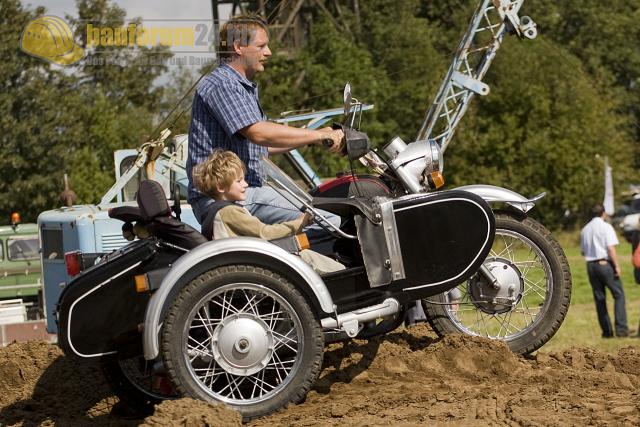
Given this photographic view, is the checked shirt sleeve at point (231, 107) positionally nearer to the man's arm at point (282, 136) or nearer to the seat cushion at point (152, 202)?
the man's arm at point (282, 136)

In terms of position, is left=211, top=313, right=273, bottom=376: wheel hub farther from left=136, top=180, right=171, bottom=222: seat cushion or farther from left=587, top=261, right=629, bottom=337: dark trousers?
left=587, top=261, right=629, bottom=337: dark trousers

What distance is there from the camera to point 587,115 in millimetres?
42844

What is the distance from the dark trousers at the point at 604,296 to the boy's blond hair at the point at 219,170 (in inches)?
439

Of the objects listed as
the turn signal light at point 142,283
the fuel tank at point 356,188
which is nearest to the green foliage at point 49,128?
the fuel tank at point 356,188

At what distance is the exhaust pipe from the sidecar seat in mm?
846

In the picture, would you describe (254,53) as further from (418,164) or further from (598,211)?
(598,211)

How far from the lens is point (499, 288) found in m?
7.49

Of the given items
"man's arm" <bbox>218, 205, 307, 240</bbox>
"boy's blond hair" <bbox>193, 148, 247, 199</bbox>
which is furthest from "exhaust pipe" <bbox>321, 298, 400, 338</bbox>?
"boy's blond hair" <bbox>193, 148, 247, 199</bbox>

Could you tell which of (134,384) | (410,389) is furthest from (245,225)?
(134,384)

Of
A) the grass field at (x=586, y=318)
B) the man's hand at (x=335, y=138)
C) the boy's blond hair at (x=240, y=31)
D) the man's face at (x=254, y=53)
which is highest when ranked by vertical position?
the boy's blond hair at (x=240, y=31)

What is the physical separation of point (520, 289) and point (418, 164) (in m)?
1.03

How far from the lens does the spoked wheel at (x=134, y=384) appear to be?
754 centimetres

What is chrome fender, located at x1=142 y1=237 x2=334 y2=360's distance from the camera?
20.7 feet

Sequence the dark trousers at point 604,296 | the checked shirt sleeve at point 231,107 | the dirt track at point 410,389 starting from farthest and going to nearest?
the dark trousers at point 604,296, the checked shirt sleeve at point 231,107, the dirt track at point 410,389
